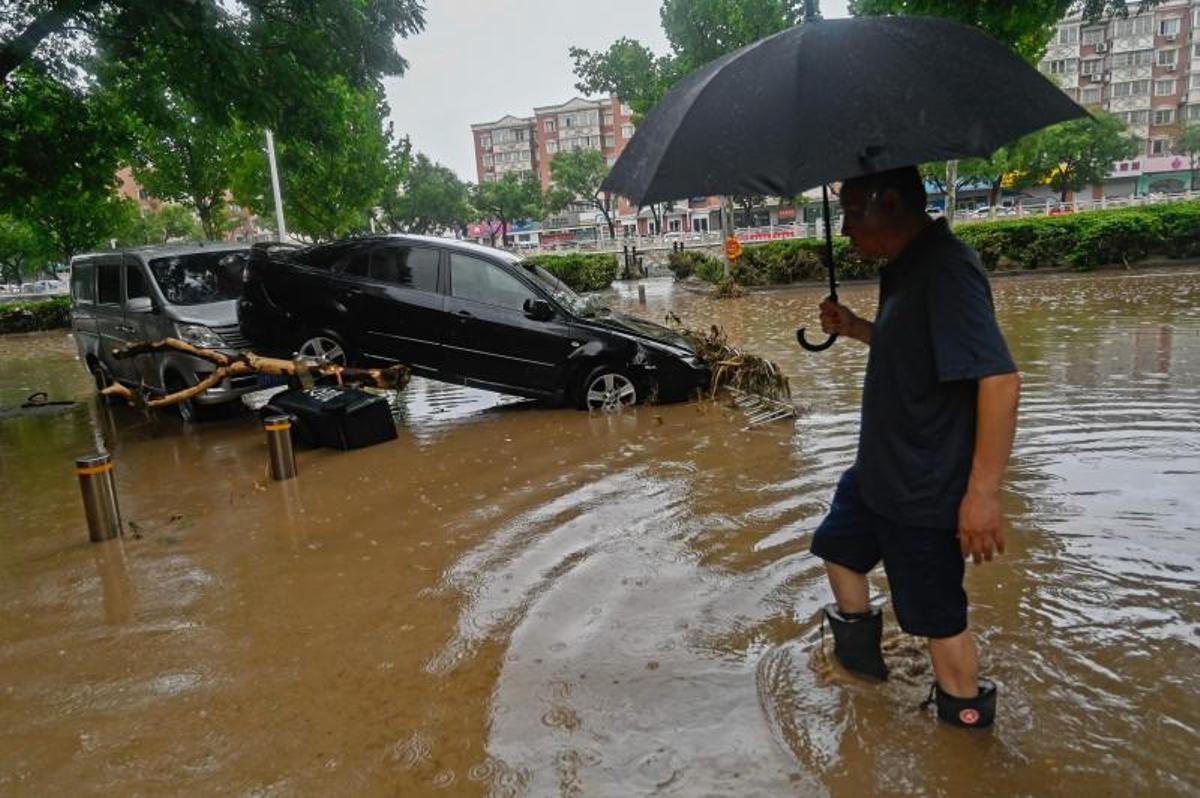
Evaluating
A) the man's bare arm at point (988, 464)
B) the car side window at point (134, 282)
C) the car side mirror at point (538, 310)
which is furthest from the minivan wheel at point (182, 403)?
the man's bare arm at point (988, 464)

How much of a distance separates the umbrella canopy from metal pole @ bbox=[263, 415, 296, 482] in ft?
15.8

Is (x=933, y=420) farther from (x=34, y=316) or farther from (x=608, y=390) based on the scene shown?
(x=34, y=316)

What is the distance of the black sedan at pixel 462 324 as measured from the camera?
809 cm

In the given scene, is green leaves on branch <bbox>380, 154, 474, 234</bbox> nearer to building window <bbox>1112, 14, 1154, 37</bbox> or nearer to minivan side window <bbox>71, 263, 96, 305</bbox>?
minivan side window <bbox>71, 263, 96, 305</bbox>

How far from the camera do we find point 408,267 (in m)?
8.30

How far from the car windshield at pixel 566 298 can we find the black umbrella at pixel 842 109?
18.4 feet

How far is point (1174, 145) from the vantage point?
63281 millimetres

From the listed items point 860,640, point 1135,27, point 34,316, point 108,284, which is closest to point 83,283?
point 108,284

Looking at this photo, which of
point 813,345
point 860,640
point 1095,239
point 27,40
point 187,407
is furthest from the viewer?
point 1095,239

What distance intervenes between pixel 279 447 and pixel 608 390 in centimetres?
318

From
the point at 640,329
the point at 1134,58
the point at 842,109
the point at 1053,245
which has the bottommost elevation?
the point at 640,329

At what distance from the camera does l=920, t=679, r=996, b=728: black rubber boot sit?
8.40ft

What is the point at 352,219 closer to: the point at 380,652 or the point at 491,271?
the point at 491,271

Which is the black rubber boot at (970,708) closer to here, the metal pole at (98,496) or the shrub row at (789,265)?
the metal pole at (98,496)
